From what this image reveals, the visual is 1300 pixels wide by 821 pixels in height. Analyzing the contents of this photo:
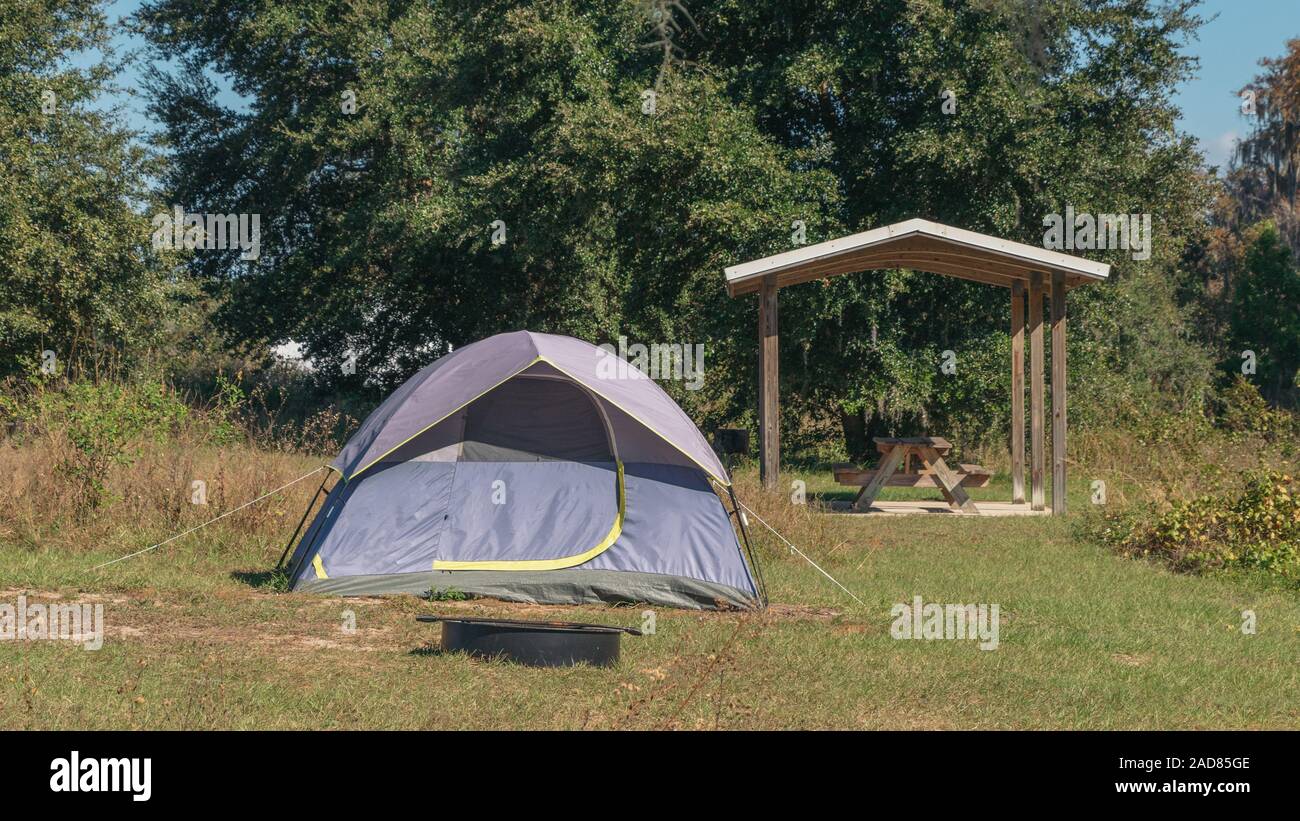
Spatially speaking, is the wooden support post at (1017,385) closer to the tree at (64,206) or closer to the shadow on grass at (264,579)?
the shadow on grass at (264,579)

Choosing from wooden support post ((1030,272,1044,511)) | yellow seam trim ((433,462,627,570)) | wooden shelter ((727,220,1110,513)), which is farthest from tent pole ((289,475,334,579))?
wooden support post ((1030,272,1044,511))

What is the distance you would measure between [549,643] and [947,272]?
1063cm

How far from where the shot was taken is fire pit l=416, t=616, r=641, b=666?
725 cm

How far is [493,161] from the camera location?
22.5m

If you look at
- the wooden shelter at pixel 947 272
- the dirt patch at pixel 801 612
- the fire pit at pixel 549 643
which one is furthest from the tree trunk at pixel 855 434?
the fire pit at pixel 549 643

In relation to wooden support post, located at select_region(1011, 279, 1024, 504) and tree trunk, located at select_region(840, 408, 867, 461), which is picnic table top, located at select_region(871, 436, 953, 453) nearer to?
wooden support post, located at select_region(1011, 279, 1024, 504)

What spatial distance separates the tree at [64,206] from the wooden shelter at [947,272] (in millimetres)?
11380

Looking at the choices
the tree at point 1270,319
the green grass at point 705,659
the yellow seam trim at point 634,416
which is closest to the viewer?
the green grass at point 705,659

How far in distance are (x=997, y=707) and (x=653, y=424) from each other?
12.2 feet

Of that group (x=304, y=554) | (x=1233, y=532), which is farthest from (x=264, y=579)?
(x=1233, y=532)

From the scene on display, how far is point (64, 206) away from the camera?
2120 cm

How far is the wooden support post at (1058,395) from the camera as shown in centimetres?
1489

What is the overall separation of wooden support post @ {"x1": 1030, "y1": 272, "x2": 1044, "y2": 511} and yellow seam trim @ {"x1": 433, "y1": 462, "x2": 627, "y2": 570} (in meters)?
7.28

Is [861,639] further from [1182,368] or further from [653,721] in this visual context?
[1182,368]
